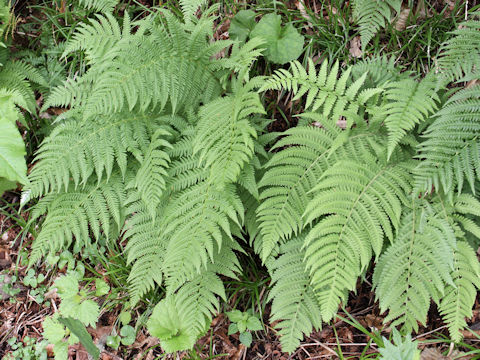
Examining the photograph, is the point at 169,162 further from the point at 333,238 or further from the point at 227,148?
the point at 333,238

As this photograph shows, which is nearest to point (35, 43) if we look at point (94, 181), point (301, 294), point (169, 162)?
point (94, 181)

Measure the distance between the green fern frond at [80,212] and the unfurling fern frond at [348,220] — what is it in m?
1.56

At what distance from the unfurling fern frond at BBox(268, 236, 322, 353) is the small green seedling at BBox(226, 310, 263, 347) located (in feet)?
1.12

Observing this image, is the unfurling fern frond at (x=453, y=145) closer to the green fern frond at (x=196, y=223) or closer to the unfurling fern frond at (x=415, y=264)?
the unfurling fern frond at (x=415, y=264)

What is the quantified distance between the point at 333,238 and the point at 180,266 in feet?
3.36

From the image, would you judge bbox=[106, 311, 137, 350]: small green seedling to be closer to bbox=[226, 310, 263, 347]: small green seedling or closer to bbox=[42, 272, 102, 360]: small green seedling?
bbox=[42, 272, 102, 360]: small green seedling

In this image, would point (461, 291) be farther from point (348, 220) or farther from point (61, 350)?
point (61, 350)

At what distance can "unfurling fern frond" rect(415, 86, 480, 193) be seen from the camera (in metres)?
2.44

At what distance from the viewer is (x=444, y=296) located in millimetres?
2555

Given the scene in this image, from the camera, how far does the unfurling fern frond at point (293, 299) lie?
284cm

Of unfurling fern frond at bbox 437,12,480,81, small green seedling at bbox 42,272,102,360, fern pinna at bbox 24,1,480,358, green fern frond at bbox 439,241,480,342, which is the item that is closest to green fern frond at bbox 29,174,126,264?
fern pinna at bbox 24,1,480,358

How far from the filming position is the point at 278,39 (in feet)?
10.9

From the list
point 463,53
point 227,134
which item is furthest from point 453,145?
point 227,134

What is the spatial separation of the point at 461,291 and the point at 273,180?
132cm
